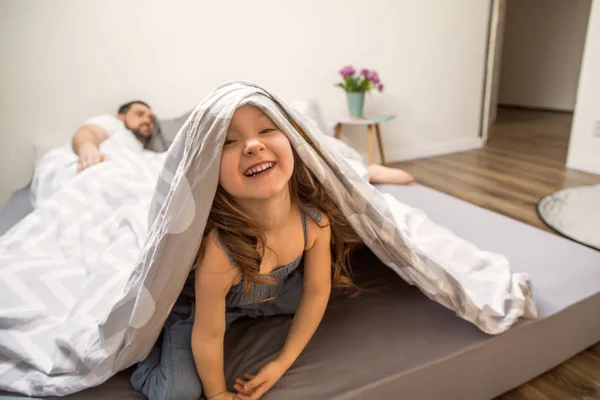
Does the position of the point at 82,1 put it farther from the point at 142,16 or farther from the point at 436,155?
the point at 436,155

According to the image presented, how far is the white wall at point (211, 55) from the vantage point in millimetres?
2098

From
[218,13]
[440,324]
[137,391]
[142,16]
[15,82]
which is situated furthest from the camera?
[218,13]

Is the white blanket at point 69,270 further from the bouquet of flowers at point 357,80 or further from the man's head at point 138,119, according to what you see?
the bouquet of flowers at point 357,80

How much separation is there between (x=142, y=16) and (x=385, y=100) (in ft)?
5.53

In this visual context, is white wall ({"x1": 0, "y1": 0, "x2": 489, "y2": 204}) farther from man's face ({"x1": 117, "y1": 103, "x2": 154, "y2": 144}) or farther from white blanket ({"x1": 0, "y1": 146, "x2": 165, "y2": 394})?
white blanket ({"x1": 0, "y1": 146, "x2": 165, "y2": 394})

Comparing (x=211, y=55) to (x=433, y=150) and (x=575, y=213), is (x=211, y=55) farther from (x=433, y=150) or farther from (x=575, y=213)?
(x=575, y=213)

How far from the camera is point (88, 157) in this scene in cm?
165

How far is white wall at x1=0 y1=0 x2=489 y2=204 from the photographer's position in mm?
2098

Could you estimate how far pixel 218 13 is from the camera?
2361 mm

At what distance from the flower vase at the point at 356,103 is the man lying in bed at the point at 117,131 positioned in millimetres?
1208

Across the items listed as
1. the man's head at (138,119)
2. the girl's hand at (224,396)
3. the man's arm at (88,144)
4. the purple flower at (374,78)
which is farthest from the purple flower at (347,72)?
the girl's hand at (224,396)

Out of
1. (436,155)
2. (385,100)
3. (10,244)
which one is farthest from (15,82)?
(436,155)

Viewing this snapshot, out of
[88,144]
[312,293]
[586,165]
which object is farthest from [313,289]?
[586,165]

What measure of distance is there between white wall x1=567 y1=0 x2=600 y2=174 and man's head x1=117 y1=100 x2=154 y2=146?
8.75 ft
